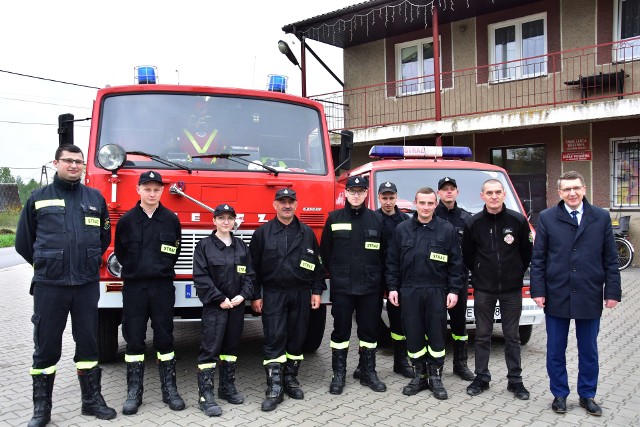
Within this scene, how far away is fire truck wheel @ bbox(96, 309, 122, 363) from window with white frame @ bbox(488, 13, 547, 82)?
10.6 metres

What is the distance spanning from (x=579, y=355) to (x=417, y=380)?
130 centimetres

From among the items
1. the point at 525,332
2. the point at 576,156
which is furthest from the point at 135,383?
the point at 576,156

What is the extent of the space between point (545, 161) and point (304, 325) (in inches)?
399

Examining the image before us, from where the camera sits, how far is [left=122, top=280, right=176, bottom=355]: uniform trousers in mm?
4258

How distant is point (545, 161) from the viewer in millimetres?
12914

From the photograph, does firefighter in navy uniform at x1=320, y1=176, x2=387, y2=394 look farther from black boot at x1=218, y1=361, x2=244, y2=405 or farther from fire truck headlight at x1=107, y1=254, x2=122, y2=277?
fire truck headlight at x1=107, y1=254, x2=122, y2=277

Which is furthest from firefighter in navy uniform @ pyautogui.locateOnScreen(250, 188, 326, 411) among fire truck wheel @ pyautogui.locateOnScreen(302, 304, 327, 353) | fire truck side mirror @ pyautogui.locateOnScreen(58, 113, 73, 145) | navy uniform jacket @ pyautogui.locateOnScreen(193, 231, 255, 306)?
fire truck side mirror @ pyautogui.locateOnScreen(58, 113, 73, 145)

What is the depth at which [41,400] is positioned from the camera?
4.02 metres

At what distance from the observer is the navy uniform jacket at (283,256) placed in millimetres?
4512

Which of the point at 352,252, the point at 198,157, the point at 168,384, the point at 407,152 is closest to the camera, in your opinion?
the point at 168,384

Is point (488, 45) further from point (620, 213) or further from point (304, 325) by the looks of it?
point (304, 325)

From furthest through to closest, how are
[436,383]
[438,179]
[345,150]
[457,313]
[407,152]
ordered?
[407,152] < [438,179] < [345,150] < [457,313] < [436,383]

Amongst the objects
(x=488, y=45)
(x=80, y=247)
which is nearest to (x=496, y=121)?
(x=488, y=45)

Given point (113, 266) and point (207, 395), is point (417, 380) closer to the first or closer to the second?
point (207, 395)
